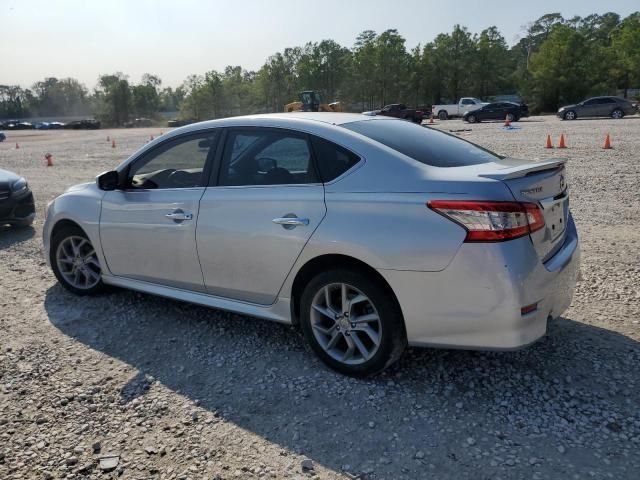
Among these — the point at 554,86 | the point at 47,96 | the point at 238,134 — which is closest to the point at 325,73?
the point at 554,86

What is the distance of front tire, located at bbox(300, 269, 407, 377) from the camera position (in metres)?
3.28

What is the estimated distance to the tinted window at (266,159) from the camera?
3.69 metres

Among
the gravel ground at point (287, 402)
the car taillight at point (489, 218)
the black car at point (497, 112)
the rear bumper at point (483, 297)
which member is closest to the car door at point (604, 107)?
the black car at point (497, 112)

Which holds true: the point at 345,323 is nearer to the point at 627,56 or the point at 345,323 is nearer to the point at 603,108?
the point at 603,108

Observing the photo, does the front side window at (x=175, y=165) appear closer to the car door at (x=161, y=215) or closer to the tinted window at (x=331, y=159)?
the car door at (x=161, y=215)

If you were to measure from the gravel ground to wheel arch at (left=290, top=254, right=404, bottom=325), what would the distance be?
17.6 inches

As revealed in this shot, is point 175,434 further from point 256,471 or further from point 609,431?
point 609,431

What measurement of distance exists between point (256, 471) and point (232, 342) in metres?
1.53

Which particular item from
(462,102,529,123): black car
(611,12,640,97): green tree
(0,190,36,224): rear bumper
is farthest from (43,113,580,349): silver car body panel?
(611,12,640,97): green tree

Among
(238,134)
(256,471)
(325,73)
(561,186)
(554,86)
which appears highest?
(325,73)

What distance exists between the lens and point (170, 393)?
3463 mm

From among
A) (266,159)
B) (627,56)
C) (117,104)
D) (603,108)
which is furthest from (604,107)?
(117,104)

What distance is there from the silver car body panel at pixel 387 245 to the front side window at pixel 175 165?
4.9 inches

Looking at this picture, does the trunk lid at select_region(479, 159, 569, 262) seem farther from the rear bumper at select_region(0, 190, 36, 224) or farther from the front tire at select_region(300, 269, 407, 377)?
the rear bumper at select_region(0, 190, 36, 224)
